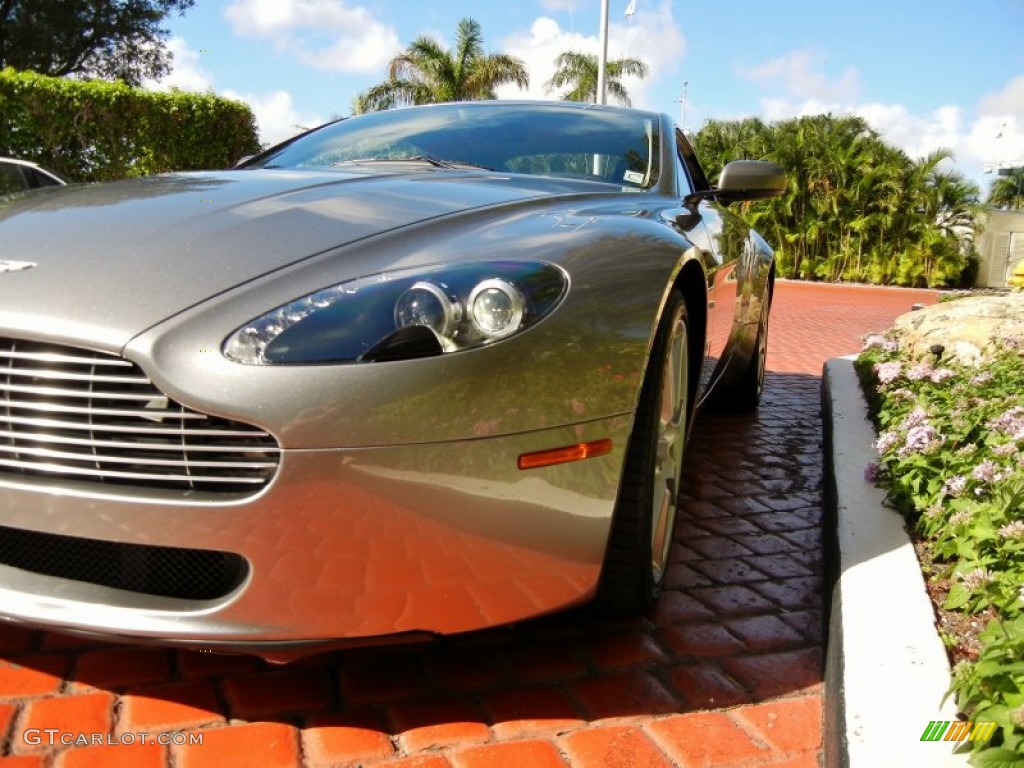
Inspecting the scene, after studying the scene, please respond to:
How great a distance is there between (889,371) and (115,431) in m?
3.78

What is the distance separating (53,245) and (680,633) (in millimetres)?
1714

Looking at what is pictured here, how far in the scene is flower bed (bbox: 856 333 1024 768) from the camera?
166cm

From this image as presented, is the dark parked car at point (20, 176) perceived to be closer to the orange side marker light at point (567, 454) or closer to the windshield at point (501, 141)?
the windshield at point (501, 141)

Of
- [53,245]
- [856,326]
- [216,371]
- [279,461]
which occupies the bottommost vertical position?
[856,326]

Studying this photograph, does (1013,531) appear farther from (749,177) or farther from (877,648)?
(749,177)

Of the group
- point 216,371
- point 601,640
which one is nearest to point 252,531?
point 216,371

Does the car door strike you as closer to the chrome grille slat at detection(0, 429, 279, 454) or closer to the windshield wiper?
the windshield wiper

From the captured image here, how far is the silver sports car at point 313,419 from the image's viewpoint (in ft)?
5.29

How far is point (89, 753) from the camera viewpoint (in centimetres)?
176

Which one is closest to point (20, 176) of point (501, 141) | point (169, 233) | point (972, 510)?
point (501, 141)

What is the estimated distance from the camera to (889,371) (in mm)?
4477

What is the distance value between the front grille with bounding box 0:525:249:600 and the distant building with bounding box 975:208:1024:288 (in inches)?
835

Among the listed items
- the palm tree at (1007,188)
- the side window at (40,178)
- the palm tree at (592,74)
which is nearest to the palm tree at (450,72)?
the palm tree at (592,74)

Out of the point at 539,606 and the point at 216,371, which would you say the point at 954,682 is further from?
the point at 216,371
